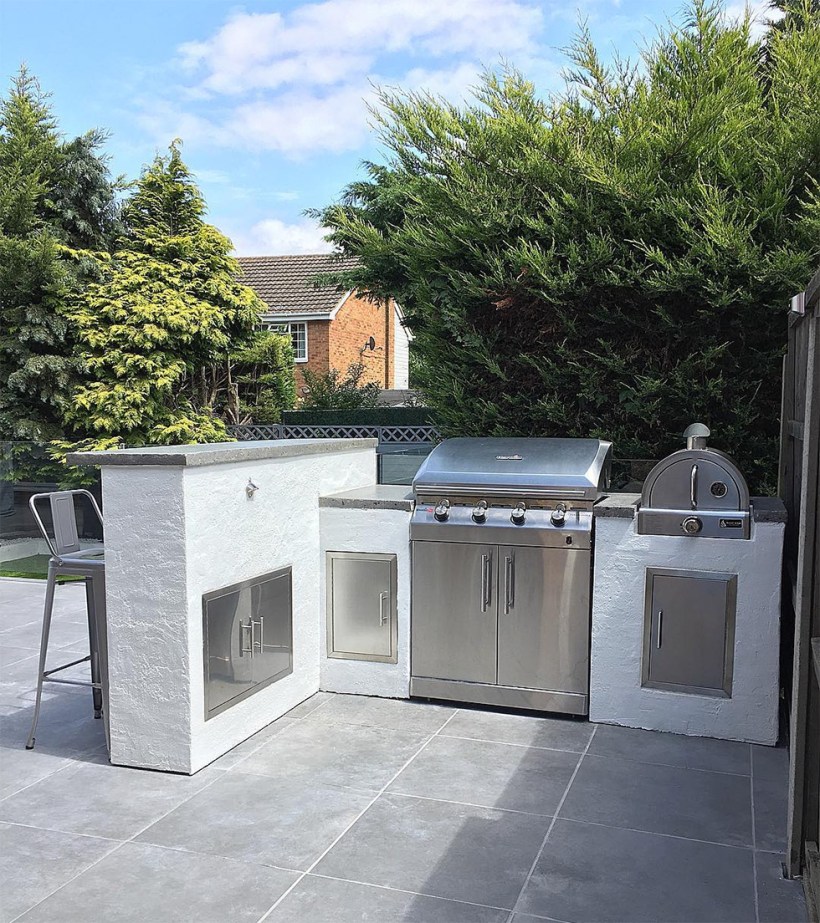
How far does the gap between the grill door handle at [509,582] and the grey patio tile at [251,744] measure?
1208mm

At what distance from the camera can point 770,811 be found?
316cm

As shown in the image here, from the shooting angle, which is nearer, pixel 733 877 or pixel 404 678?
pixel 733 877

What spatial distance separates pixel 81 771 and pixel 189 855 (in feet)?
3.21

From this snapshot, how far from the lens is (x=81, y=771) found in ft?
11.6

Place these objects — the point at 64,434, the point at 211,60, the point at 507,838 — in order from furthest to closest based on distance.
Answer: the point at 64,434, the point at 211,60, the point at 507,838

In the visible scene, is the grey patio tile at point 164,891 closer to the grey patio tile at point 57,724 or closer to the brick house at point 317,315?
the grey patio tile at point 57,724

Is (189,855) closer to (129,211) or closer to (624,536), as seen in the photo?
(624,536)

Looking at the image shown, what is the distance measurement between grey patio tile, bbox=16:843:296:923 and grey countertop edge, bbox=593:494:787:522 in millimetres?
2196

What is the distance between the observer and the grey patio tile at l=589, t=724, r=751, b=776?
3635 millimetres

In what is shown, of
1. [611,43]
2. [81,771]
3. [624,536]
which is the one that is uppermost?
[611,43]

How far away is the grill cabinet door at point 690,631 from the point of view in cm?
387

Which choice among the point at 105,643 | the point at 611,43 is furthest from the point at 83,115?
the point at 105,643

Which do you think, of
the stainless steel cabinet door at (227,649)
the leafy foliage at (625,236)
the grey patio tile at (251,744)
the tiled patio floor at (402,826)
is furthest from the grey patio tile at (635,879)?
the leafy foliage at (625,236)

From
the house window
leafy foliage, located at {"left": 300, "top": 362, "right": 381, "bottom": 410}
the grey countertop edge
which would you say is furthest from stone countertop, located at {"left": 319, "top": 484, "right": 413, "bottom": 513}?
the house window
